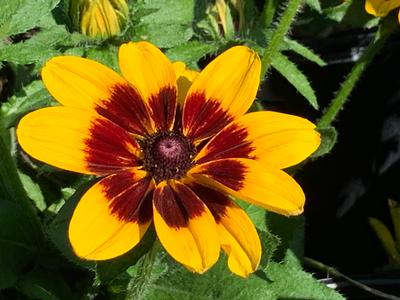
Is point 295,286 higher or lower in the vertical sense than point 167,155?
lower

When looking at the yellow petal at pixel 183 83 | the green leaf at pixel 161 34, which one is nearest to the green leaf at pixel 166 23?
the green leaf at pixel 161 34

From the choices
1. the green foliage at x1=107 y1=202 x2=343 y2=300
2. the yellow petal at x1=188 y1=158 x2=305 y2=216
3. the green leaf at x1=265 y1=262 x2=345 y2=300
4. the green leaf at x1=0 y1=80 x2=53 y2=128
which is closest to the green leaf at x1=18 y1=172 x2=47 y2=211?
the green leaf at x1=0 y1=80 x2=53 y2=128

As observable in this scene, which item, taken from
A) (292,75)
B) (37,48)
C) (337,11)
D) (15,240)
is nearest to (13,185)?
(15,240)

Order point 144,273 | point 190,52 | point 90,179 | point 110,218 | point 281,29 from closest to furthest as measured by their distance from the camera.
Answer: point 110,218
point 144,273
point 90,179
point 281,29
point 190,52

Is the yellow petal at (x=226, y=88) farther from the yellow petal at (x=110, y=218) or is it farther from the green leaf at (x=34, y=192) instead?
the green leaf at (x=34, y=192)

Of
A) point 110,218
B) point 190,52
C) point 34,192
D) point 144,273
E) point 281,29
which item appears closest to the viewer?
point 110,218

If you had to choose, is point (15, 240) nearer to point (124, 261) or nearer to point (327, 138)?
point (124, 261)

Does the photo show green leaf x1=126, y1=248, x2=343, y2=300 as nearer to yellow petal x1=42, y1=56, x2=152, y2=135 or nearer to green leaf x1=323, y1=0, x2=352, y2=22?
yellow petal x1=42, y1=56, x2=152, y2=135
